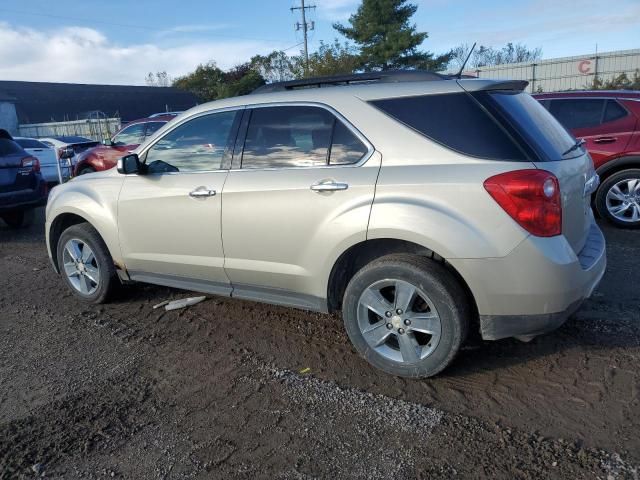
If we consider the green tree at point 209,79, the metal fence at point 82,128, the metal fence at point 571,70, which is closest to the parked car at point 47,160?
the metal fence at point 82,128

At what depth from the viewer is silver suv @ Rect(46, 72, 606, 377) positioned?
3.03 m

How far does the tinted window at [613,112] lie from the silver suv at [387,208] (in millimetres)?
3924

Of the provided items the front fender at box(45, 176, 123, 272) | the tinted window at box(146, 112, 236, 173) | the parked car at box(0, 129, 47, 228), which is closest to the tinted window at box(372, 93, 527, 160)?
the tinted window at box(146, 112, 236, 173)

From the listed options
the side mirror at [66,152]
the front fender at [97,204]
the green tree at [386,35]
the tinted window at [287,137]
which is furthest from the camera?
the green tree at [386,35]

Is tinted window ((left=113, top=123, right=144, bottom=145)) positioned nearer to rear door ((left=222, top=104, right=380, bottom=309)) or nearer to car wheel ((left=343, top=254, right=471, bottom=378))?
rear door ((left=222, top=104, right=380, bottom=309))

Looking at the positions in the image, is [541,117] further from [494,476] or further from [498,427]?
[494,476]

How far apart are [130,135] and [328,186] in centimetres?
1034

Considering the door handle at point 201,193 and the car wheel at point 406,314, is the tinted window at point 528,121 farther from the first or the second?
the door handle at point 201,193

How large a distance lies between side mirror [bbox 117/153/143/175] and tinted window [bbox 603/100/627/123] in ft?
19.4

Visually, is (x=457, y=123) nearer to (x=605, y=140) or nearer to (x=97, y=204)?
(x=97, y=204)

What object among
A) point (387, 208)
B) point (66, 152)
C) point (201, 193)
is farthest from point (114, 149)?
point (387, 208)

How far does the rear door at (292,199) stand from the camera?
3.43m

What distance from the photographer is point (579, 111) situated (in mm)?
7316

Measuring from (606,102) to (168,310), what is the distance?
20.1ft
